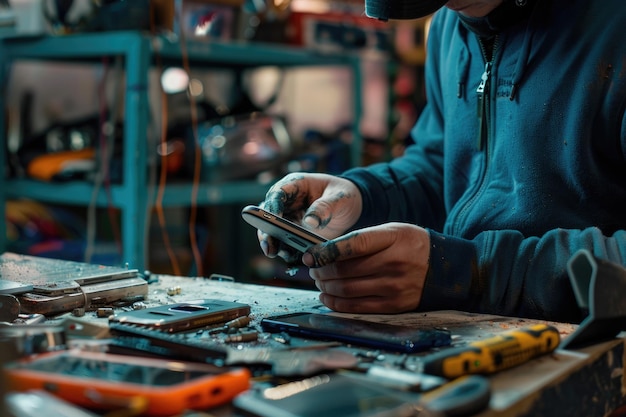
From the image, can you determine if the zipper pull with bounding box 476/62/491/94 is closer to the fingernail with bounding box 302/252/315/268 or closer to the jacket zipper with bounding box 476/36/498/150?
the jacket zipper with bounding box 476/36/498/150

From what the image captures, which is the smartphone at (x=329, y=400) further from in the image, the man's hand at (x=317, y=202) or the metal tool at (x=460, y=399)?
the man's hand at (x=317, y=202)

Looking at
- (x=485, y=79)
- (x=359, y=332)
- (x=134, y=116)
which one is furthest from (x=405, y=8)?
(x=134, y=116)

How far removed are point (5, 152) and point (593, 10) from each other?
204 cm

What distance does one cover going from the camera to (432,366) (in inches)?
25.9

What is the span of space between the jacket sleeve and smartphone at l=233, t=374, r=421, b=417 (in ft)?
1.31

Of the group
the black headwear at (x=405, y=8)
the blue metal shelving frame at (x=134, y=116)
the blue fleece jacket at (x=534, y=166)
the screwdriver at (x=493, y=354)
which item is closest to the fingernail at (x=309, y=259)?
the blue fleece jacket at (x=534, y=166)

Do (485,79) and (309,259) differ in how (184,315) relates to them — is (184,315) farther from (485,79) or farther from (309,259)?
(485,79)

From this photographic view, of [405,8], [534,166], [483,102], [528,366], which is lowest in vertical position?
[528,366]

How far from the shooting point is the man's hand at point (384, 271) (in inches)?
39.0

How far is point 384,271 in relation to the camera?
1.00 metres

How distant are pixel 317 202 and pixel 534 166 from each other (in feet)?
1.21

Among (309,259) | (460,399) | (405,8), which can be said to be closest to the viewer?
(460,399)

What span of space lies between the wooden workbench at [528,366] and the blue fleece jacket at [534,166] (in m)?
0.06

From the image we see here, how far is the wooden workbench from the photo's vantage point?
65 cm
